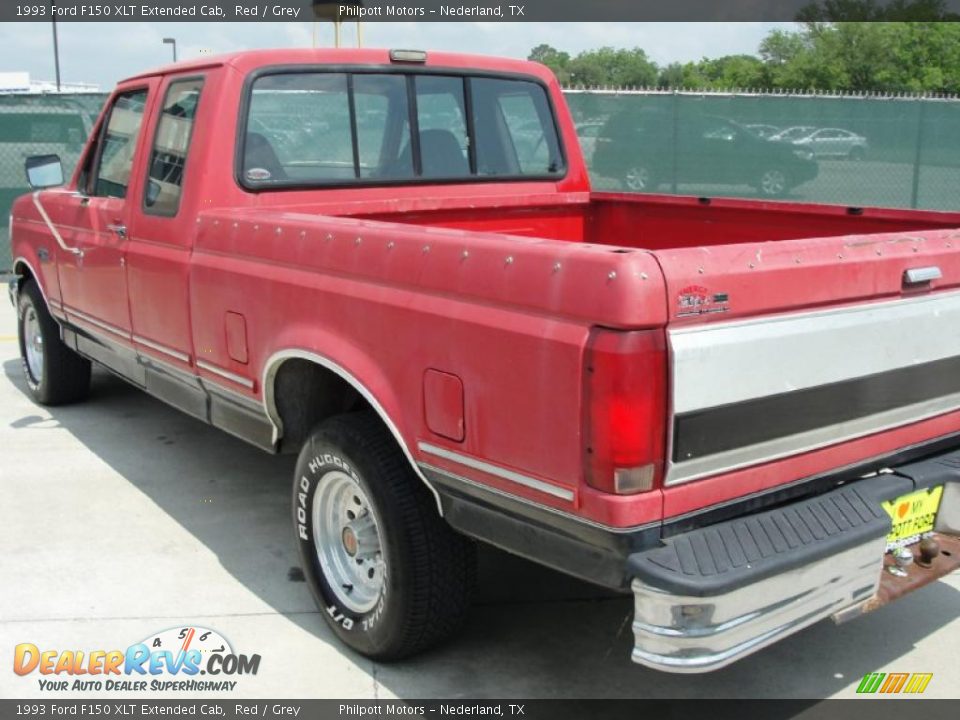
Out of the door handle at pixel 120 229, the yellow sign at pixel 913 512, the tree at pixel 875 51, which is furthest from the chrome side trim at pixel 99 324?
the tree at pixel 875 51

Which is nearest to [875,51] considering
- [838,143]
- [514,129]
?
[838,143]

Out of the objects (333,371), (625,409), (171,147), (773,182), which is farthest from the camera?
(773,182)

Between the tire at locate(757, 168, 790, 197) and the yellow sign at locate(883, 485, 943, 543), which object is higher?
the tire at locate(757, 168, 790, 197)

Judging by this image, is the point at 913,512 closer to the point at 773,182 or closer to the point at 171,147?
the point at 171,147

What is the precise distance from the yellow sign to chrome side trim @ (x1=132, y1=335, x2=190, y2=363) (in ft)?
8.91

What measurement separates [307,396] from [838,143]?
1109 cm

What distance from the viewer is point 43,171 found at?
544 cm

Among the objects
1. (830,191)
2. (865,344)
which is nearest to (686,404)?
(865,344)

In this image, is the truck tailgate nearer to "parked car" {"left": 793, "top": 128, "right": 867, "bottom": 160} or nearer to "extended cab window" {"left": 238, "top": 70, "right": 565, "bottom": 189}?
"extended cab window" {"left": 238, "top": 70, "right": 565, "bottom": 189}

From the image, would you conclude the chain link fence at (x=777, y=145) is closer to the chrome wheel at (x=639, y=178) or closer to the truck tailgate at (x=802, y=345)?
the chrome wheel at (x=639, y=178)

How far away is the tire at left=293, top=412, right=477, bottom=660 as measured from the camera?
10.2 feet

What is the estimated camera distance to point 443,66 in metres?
4.82

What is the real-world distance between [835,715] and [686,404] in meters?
1.36

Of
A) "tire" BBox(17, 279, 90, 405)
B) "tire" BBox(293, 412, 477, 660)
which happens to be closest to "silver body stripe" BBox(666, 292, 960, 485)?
"tire" BBox(293, 412, 477, 660)
